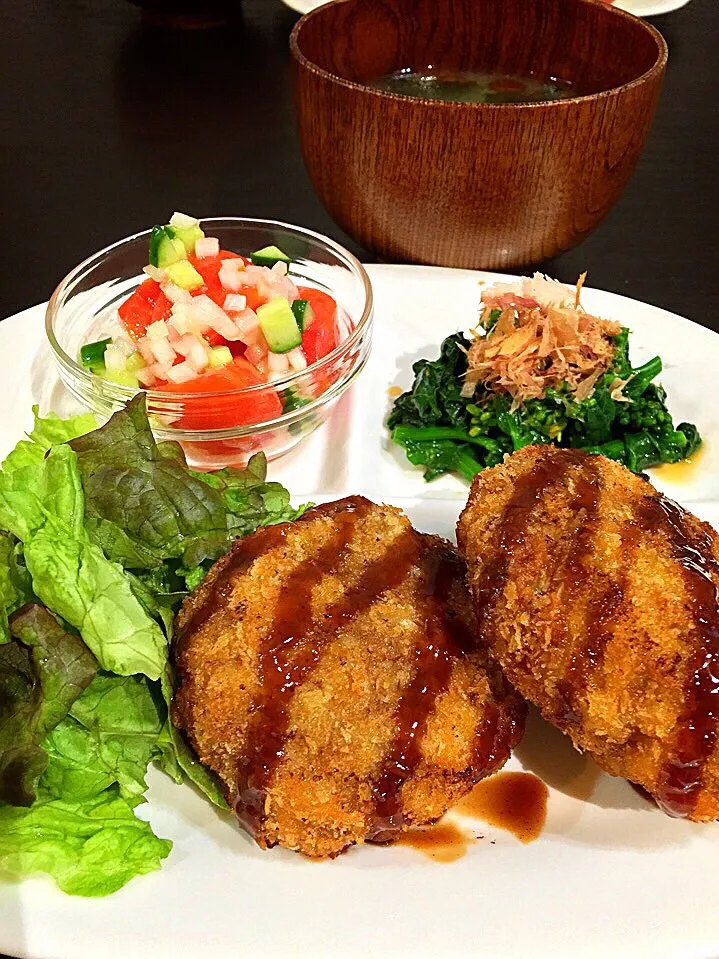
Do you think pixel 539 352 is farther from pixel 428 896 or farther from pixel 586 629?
pixel 428 896

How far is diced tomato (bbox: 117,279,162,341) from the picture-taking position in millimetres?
2342

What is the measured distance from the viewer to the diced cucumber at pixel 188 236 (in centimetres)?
248

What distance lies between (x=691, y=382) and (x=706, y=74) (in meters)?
2.73

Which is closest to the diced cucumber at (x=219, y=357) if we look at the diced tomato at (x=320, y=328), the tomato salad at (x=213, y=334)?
the tomato salad at (x=213, y=334)

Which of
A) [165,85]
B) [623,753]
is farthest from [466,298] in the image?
[165,85]

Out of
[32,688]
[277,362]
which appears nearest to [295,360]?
[277,362]

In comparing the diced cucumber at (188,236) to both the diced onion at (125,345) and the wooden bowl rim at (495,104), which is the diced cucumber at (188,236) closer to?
the diced onion at (125,345)

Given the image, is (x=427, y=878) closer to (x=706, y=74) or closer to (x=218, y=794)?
(x=218, y=794)

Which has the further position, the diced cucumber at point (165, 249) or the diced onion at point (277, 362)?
the diced cucumber at point (165, 249)

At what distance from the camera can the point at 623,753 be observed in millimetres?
1440

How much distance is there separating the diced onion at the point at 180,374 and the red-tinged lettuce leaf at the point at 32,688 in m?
0.85

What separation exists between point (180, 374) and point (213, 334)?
0.16 m

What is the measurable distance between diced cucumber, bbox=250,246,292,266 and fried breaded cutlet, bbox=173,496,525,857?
114 centimetres

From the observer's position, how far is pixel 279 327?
7.38 feet
